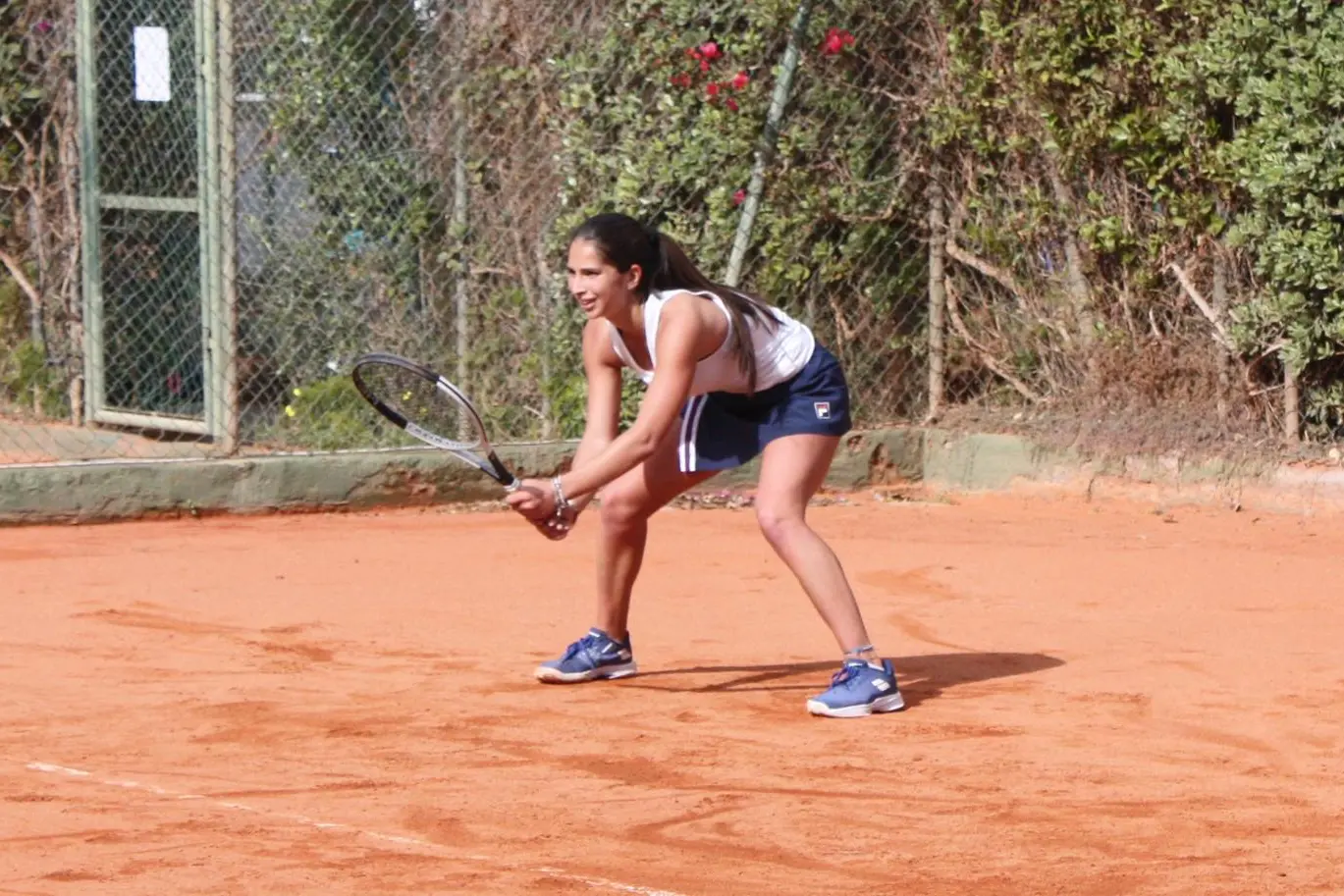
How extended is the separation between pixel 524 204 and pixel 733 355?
180 inches

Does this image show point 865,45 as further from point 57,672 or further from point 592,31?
point 57,672

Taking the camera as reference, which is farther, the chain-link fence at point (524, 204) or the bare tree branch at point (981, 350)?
the bare tree branch at point (981, 350)

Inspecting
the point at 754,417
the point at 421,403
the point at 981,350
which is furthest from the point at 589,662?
the point at 981,350

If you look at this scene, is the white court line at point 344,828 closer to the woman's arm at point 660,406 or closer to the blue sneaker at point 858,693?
the woman's arm at point 660,406

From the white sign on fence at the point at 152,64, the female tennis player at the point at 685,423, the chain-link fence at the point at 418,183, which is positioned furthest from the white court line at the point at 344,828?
the white sign on fence at the point at 152,64

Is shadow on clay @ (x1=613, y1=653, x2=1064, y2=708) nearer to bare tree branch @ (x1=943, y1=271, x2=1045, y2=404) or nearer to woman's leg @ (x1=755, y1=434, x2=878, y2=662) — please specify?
woman's leg @ (x1=755, y1=434, x2=878, y2=662)

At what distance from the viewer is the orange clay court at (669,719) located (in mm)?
4469

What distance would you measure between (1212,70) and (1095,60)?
70 cm

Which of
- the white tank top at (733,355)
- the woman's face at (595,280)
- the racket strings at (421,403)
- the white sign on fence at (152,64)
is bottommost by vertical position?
the racket strings at (421,403)

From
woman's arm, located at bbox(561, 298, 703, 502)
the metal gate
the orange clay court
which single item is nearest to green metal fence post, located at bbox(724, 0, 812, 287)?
the orange clay court

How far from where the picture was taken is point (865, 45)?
1091 centimetres

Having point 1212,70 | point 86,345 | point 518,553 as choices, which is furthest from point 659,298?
point 86,345

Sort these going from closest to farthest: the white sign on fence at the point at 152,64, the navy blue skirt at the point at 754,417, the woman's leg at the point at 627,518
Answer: the navy blue skirt at the point at 754,417, the woman's leg at the point at 627,518, the white sign on fence at the point at 152,64

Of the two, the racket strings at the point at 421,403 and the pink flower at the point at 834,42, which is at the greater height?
the pink flower at the point at 834,42
